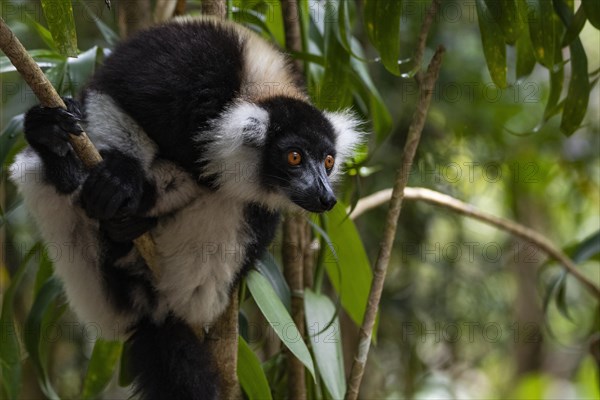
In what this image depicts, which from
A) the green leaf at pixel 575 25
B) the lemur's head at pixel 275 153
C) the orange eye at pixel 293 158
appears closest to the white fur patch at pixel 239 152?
the lemur's head at pixel 275 153

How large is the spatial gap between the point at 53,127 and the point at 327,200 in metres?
0.78

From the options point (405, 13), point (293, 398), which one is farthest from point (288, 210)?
point (405, 13)

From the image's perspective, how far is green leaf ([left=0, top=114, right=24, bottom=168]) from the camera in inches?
91.4

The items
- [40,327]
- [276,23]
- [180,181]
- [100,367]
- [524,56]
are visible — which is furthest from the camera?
[276,23]

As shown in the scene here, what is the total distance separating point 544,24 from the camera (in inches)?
93.2

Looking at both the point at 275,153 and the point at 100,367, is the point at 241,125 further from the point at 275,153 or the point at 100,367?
the point at 100,367

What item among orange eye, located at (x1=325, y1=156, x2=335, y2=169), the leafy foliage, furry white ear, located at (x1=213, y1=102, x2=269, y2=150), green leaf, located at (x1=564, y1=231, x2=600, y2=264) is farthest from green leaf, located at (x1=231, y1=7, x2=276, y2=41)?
green leaf, located at (x1=564, y1=231, x2=600, y2=264)

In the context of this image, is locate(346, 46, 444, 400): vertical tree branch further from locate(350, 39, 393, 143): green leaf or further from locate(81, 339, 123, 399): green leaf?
locate(81, 339, 123, 399): green leaf

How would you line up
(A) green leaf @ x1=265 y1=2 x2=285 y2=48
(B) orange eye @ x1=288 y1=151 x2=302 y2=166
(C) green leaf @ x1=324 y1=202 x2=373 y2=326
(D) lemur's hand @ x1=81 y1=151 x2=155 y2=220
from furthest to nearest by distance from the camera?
1. (A) green leaf @ x1=265 y1=2 x2=285 y2=48
2. (C) green leaf @ x1=324 y1=202 x2=373 y2=326
3. (B) orange eye @ x1=288 y1=151 x2=302 y2=166
4. (D) lemur's hand @ x1=81 y1=151 x2=155 y2=220

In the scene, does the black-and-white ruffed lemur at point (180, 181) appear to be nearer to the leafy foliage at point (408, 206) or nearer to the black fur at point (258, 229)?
the black fur at point (258, 229)

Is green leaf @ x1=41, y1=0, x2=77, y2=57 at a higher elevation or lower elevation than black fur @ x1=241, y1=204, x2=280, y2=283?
higher

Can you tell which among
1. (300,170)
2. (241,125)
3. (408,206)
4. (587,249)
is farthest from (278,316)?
(408,206)

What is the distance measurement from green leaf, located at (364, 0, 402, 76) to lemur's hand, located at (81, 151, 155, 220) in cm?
83

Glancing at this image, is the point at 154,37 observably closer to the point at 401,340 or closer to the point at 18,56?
the point at 18,56
